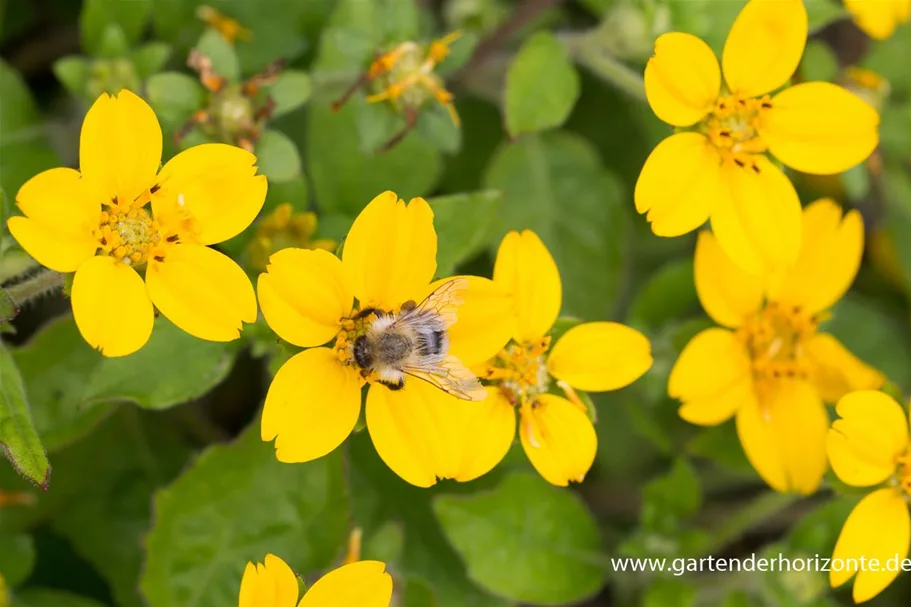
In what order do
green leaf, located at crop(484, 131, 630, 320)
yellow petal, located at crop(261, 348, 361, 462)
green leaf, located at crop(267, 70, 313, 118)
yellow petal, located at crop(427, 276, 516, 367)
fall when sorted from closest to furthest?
yellow petal, located at crop(261, 348, 361, 462) → yellow petal, located at crop(427, 276, 516, 367) → green leaf, located at crop(267, 70, 313, 118) → green leaf, located at crop(484, 131, 630, 320)

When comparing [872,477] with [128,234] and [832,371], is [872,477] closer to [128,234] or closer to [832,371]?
[832,371]

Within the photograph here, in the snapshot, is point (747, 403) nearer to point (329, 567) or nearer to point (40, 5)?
point (329, 567)

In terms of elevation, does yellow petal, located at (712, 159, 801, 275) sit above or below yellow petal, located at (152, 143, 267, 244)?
below

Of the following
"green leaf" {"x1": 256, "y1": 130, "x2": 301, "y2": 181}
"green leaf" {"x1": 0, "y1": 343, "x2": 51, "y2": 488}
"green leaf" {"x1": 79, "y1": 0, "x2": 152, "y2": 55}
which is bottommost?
"green leaf" {"x1": 0, "y1": 343, "x2": 51, "y2": 488}

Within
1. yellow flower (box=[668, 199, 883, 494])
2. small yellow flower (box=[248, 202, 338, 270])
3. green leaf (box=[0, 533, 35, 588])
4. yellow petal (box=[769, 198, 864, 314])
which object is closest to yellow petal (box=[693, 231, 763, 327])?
yellow flower (box=[668, 199, 883, 494])

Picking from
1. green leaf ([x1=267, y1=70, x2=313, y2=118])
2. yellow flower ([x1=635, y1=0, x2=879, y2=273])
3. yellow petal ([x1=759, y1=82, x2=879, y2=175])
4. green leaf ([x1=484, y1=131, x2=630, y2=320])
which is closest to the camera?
yellow flower ([x1=635, y1=0, x2=879, y2=273])

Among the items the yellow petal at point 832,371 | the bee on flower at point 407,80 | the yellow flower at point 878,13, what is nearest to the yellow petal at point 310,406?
the bee on flower at point 407,80

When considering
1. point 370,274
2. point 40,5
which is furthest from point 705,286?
point 40,5

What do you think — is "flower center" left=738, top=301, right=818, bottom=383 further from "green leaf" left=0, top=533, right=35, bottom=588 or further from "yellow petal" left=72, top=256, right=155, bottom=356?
"green leaf" left=0, top=533, right=35, bottom=588
